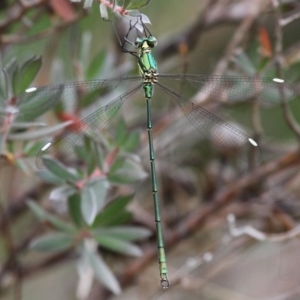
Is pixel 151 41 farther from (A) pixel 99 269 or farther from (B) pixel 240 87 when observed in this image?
(A) pixel 99 269

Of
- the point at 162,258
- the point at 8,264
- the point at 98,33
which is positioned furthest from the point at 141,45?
the point at 98,33

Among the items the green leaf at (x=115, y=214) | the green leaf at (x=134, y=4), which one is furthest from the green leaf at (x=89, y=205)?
the green leaf at (x=134, y=4)

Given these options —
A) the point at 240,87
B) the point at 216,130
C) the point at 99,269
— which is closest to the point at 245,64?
the point at 240,87

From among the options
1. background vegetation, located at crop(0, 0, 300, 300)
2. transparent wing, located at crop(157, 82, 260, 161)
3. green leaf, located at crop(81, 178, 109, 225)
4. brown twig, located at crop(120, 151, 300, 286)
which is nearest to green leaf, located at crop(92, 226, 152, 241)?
background vegetation, located at crop(0, 0, 300, 300)

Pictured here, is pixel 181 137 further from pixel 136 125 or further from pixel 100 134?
pixel 100 134

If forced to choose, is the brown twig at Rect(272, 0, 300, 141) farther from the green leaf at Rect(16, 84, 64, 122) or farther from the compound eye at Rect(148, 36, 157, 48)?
the green leaf at Rect(16, 84, 64, 122)
